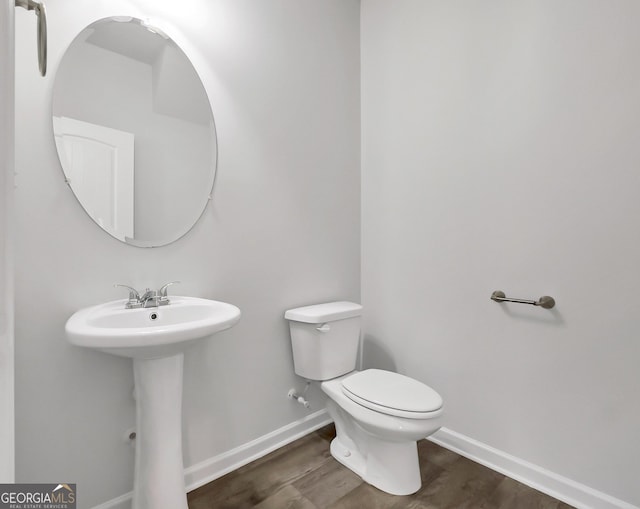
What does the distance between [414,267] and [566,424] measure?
38.1 inches

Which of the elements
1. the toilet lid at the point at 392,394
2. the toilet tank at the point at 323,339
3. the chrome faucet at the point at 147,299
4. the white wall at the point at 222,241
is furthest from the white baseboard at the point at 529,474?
the chrome faucet at the point at 147,299

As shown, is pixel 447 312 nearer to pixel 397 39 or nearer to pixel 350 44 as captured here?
pixel 397 39

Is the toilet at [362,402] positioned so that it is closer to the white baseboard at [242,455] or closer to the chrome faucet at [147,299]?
the white baseboard at [242,455]

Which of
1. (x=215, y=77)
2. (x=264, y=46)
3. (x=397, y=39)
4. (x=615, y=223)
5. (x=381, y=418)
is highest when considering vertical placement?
(x=397, y=39)

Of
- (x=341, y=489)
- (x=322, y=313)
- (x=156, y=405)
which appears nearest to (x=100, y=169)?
(x=156, y=405)

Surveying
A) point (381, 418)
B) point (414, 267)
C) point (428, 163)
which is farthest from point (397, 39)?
point (381, 418)

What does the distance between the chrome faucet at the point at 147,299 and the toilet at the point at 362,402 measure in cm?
67

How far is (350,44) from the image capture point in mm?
2166

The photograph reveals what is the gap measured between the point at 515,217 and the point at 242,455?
1.72m

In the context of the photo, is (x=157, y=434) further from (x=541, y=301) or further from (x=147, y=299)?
(x=541, y=301)

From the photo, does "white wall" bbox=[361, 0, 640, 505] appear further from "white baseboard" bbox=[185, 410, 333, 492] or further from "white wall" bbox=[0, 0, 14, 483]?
"white wall" bbox=[0, 0, 14, 483]

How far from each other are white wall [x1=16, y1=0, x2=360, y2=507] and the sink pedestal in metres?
0.19

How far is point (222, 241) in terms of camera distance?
62.9 inches

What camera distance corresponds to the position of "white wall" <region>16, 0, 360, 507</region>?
116 centimetres
